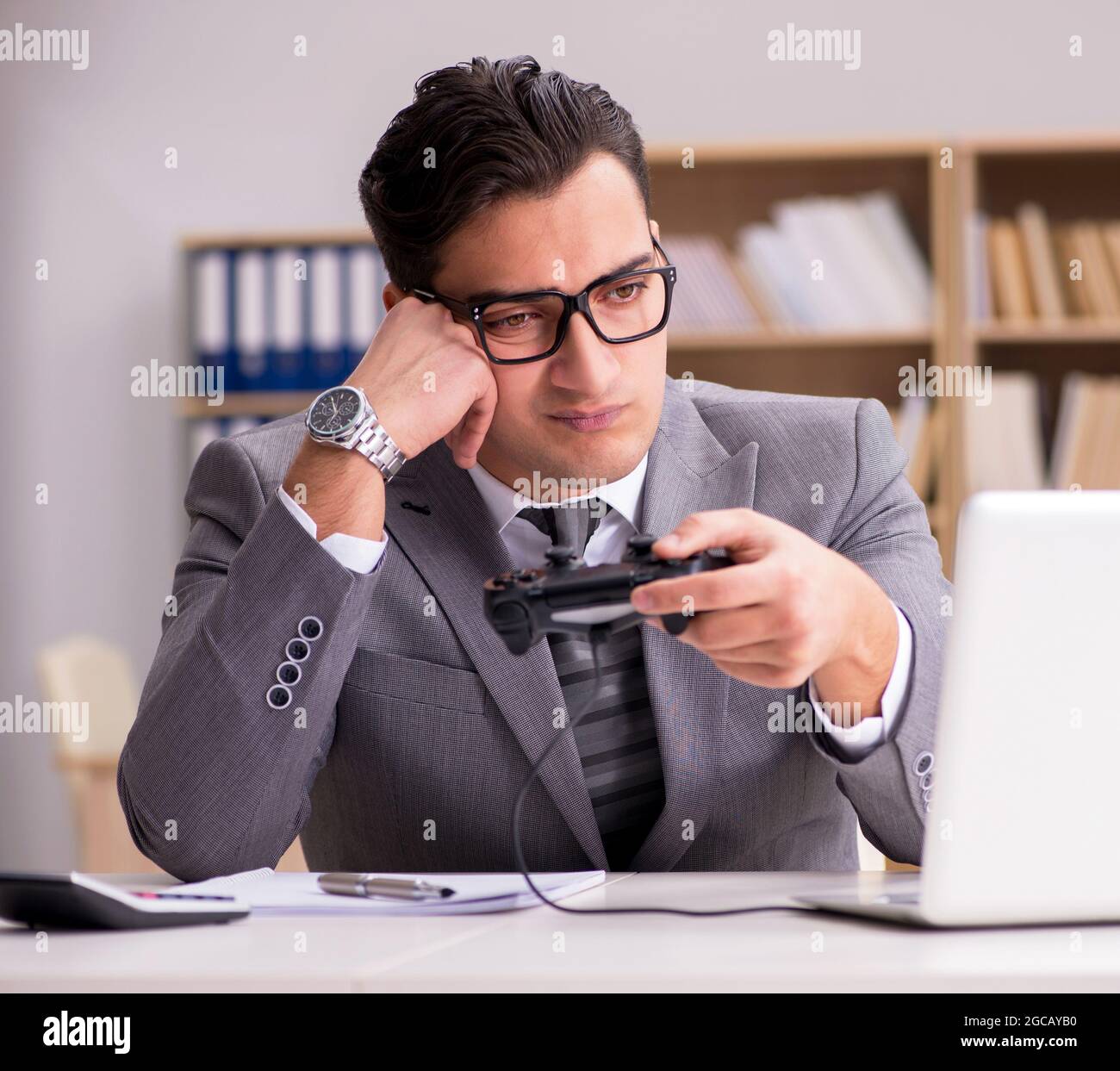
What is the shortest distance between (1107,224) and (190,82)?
2544mm

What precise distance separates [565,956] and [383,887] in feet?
0.89

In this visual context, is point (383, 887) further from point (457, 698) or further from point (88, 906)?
point (457, 698)

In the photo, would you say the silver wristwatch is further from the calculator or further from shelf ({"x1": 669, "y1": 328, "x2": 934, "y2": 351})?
shelf ({"x1": 669, "y1": 328, "x2": 934, "y2": 351})

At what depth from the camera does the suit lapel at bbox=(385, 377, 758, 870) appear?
126 cm

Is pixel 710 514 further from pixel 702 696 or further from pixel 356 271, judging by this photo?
pixel 356 271

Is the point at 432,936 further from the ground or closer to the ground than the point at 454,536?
closer to the ground

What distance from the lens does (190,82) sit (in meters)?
3.72

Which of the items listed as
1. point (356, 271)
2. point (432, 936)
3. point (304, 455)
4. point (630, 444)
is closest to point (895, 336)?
point (356, 271)

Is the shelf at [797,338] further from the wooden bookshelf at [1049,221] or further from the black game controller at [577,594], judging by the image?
the black game controller at [577,594]

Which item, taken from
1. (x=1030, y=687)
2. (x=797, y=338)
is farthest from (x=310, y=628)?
(x=797, y=338)

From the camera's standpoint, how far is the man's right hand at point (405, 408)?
119 cm

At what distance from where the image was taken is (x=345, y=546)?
3.85 ft

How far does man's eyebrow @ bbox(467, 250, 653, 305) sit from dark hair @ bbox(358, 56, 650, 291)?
72 mm

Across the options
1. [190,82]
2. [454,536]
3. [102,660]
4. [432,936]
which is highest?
[190,82]
